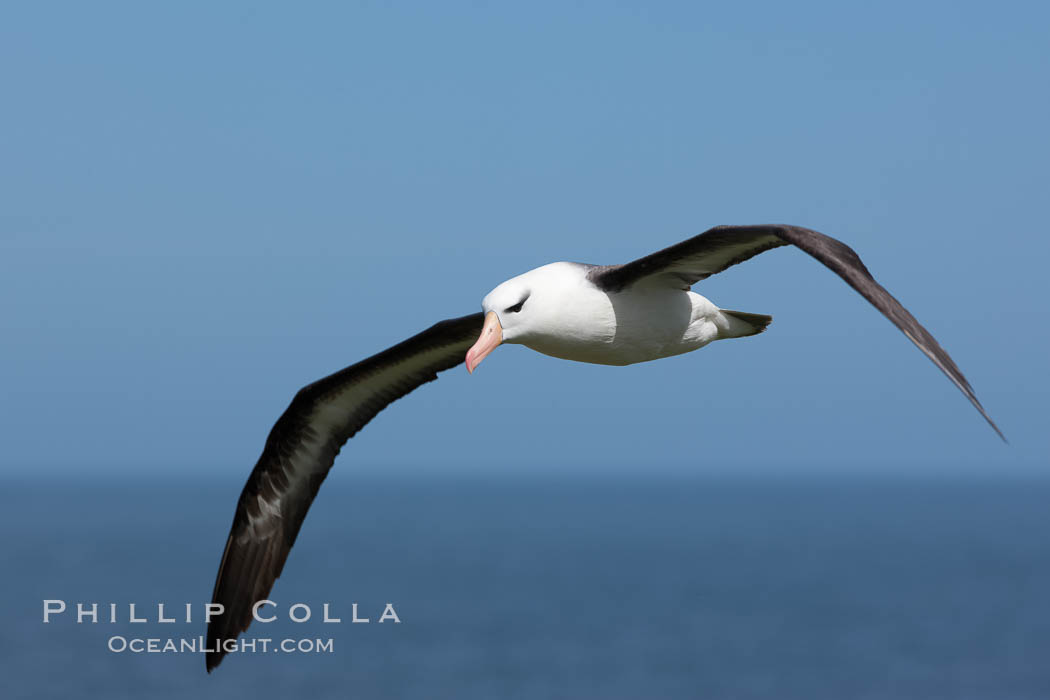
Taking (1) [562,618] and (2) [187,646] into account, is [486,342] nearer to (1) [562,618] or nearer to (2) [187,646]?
(2) [187,646]

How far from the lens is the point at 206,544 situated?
116 m

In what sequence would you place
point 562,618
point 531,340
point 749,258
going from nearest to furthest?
1. point 531,340
2. point 749,258
3. point 562,618

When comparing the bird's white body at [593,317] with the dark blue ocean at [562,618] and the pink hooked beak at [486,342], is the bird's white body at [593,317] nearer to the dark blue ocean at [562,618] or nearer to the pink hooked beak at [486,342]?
the pink hooked beak at [486,342]

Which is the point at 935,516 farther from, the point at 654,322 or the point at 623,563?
the point at 654,322

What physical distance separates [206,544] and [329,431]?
Answer: 11054 cm

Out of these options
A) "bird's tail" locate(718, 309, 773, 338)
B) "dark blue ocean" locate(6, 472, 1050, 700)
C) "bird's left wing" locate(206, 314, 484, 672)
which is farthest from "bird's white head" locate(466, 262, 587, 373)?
"dark blue ocean" locate(6, 472, 1050, 700)

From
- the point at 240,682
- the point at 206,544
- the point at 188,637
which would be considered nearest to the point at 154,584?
the point at 188,637

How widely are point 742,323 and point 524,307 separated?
2.43 meters

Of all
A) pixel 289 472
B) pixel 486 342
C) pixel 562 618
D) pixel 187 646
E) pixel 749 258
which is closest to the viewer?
pixel 486 342

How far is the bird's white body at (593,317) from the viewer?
335 inches

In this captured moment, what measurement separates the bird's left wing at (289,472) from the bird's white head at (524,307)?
240 cm

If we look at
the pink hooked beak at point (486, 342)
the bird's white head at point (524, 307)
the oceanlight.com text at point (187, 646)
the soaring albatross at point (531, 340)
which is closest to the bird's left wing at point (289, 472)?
the soaring albatross at point (531, 340)

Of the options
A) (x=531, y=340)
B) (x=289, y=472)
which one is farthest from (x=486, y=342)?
(x=289, y=472)

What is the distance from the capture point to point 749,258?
355 inches
